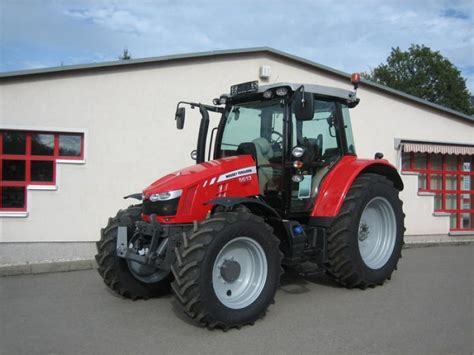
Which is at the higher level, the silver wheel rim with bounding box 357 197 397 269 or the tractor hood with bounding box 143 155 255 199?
the tractor hood with bounding box 143 155 255 199

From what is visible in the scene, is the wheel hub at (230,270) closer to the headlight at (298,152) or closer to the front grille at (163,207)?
the front grille at (163,207)

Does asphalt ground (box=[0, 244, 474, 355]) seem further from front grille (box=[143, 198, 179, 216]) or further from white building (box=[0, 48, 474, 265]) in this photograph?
white building (box=[0, 48, 474, 265])

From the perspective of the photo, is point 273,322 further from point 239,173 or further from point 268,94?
point 268,94

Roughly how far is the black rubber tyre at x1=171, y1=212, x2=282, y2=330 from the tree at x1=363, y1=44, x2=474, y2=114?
31.5 m

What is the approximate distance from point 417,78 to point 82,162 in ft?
103

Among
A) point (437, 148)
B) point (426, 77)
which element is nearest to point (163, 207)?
point (437, 148)

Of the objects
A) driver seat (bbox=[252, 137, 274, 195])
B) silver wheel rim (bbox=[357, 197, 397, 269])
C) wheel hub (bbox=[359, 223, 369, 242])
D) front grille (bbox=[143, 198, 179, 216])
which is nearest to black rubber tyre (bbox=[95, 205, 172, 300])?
front grille (bbox=[143, 198, 179, 216])

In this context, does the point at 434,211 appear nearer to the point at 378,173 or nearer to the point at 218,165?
the point at 378,173

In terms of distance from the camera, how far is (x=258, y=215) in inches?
204

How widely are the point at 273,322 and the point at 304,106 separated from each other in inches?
87.1

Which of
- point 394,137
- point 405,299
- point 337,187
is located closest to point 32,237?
point 337,187

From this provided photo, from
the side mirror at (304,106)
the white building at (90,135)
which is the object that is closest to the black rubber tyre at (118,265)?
the side mirror at (304,106)

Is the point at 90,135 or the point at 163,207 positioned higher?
the point at 90,135

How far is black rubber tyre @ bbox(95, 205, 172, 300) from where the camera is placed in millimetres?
5109
